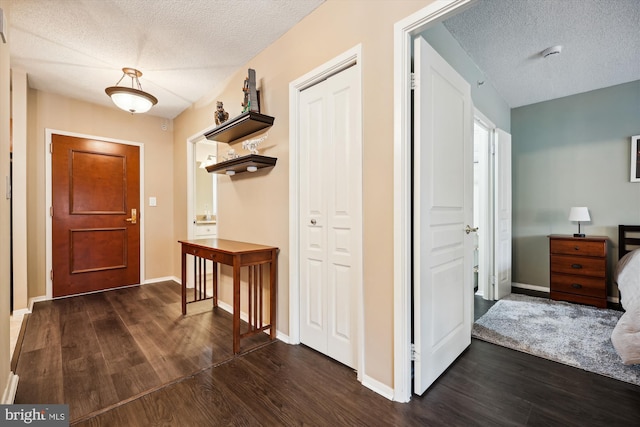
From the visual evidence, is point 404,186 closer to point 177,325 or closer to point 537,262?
point 177,325

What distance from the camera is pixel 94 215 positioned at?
3766mm

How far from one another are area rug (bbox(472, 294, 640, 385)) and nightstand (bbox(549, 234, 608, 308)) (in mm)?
143

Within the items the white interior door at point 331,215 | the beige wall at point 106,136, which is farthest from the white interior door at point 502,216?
the beige wall at point 106,136

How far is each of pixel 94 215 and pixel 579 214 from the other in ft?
20.0

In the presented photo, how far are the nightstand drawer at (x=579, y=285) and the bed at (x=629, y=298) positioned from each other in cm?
29

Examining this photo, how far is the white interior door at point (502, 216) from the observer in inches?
132

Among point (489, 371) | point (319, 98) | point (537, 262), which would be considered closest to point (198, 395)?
point (489, 371)

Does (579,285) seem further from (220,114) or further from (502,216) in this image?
(220,114)

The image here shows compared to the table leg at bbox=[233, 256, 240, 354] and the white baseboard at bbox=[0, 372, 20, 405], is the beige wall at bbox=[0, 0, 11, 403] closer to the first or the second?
the white baseboard at bbox=[0, 372, 20, 405]

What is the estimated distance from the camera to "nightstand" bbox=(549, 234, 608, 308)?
3111mm

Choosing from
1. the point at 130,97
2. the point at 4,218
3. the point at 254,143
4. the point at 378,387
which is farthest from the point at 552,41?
the point at 4,218

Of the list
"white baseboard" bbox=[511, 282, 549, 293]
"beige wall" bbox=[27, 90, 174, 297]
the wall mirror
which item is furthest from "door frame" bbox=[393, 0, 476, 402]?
the wall mirror

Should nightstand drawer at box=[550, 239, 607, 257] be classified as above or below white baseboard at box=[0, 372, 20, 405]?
above

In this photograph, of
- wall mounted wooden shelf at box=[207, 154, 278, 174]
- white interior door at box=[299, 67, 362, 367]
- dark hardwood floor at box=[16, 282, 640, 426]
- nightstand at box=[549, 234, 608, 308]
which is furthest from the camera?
nightstand at box=[549, 234, 608, 308]
